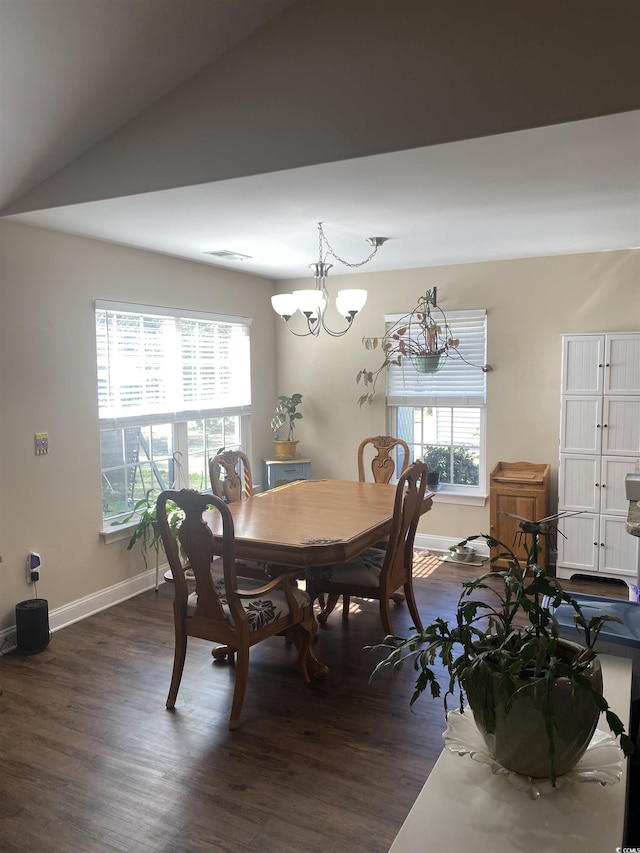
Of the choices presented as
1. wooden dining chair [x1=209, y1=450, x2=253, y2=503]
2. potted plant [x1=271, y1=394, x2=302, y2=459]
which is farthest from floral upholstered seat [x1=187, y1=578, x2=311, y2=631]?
potted plant [x1=271, y1=394, x2=302, y2=459]

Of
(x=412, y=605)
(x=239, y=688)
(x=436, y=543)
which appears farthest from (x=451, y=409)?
(x=239, y=688)

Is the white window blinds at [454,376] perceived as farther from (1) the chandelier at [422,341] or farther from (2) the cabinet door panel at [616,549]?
(2) the cabinet door panel at [616,549]

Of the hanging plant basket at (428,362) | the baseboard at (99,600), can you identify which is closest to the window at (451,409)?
the hanging plant basket at (428,362)

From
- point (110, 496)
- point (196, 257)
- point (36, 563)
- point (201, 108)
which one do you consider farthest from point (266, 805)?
point (196, 257)

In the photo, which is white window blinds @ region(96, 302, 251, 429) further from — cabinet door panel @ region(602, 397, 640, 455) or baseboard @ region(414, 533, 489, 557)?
cabinet door panel @ region(602, 397, 640, 455)

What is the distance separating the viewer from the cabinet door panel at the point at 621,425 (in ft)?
14.6

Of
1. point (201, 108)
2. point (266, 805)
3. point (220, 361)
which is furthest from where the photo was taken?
point (220, 361)

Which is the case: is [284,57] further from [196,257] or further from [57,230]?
[196,257]

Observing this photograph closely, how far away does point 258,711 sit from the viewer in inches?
118

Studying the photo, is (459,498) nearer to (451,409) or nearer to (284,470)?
(451,409)

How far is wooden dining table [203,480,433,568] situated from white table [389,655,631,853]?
5.33ft

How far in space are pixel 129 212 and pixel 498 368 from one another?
122 inches

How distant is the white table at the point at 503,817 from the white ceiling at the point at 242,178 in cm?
207

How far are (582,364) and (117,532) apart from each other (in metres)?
3.45
